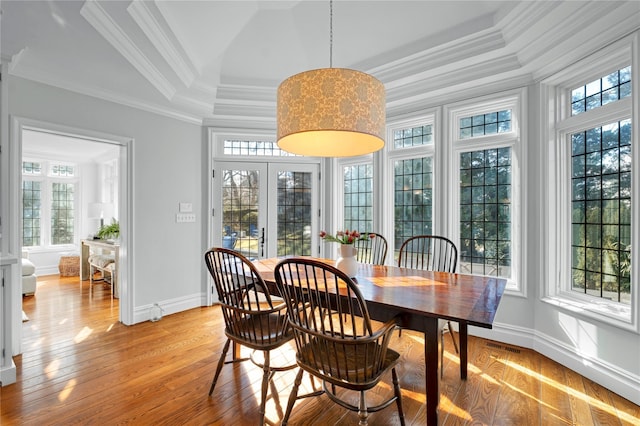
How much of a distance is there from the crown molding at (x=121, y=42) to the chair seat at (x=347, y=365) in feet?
9.01

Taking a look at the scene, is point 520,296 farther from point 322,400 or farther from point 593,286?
point 322,400

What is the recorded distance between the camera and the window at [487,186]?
321 centimetres

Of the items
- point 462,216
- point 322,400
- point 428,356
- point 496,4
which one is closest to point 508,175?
point 462,216

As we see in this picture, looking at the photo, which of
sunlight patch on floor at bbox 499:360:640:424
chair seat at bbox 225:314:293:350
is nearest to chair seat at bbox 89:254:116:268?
chair seat at bbox 225:314:293:350

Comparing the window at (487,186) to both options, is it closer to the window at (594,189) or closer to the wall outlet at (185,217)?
the window at (594,189)

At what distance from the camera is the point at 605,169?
8.39 ft

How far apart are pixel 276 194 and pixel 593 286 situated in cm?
368

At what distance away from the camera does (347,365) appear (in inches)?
62.1

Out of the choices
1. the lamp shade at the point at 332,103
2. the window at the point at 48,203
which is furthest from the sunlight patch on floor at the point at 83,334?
the window at the point at 48,203

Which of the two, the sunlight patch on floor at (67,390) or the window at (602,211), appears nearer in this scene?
the sunlight patch on floor at (67,390)

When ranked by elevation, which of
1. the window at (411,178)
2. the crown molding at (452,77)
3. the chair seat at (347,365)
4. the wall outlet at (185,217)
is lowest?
the chair seat at (347,365)

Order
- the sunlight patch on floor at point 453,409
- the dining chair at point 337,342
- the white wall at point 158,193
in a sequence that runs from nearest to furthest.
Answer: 1. the dining chair at point 337,342
2. the sunlight patch on floor at point 453,409
3. the white wall at point 158,193

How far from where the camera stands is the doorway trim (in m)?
2.79

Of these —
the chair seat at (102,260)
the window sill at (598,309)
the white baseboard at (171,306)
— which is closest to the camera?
the window sill at (598,309)
